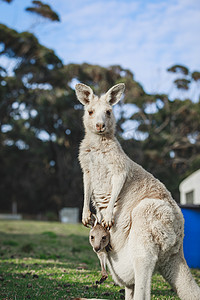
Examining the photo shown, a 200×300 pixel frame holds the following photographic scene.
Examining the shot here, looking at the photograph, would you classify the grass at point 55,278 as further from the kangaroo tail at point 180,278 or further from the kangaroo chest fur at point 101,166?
the kangaroo chest fur at point 101,166

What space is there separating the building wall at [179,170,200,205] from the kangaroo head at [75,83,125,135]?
33.1 feet

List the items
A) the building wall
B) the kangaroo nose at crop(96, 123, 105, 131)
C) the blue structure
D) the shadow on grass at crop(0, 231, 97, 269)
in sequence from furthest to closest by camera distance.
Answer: the building wall, the shadow on grass at crop(0, 231, 97, 269), the blue structure, the kangaroo nose at crop(96, 123, 105, 131)

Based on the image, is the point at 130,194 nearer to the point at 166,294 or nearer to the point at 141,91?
the point at 166,294

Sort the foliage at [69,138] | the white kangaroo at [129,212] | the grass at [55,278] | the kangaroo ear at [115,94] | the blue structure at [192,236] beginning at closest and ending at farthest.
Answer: the white kangaroo at [129,212], the kangaroo ear at [115,94], the grass at [55,278], the blue structure at [192,236], the foliage at [69,138]

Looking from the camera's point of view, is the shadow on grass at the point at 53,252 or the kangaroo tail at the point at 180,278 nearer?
the kangaroo tail at the point at 180,278

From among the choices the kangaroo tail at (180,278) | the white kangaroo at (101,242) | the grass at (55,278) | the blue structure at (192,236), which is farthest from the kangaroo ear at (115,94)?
the blue structure at (192,236)

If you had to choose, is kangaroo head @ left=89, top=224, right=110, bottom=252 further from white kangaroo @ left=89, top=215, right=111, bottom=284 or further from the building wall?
the building wall

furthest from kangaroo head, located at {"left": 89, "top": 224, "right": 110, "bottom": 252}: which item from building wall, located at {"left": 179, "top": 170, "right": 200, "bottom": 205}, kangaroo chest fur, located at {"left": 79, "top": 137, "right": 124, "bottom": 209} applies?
building wall, located at {"left": 179, "top": 170, "right": 200, "bottom": 205}

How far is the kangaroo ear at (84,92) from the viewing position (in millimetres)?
4090

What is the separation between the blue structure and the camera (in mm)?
6477

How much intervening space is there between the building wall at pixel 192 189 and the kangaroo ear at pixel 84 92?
1012 centimetres

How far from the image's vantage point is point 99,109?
3.89 meters

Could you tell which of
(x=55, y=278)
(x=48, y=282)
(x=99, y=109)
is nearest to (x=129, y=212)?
(x=99, y=109)

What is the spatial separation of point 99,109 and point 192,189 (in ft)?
37.9
